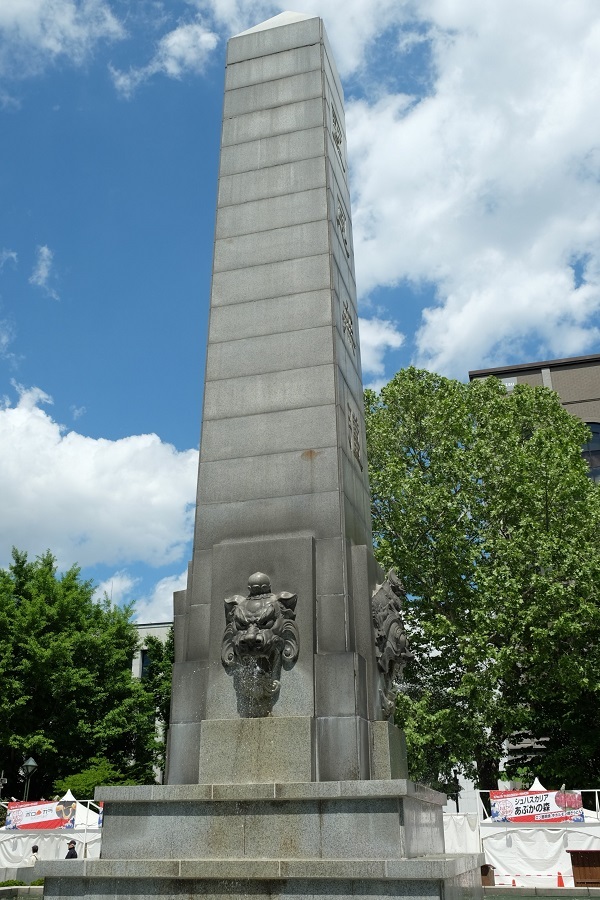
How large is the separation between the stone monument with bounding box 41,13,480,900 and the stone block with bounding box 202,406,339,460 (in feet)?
0.09

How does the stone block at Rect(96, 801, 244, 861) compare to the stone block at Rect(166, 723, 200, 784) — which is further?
A: the stone block at Rect(166, 723, 200, 784)

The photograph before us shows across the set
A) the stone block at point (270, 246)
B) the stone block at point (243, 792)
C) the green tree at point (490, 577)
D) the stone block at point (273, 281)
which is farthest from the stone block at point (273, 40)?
the green tree at point (490, 577)

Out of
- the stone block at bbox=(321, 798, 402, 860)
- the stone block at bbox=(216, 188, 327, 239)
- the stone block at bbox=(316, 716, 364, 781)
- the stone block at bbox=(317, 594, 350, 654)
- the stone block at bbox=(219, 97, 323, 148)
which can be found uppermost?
the stone block at bbox=(219, 97, 323, 148)

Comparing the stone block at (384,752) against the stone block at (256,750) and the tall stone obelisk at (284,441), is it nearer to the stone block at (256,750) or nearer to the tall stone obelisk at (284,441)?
the tall stone obelisk at (284,441)

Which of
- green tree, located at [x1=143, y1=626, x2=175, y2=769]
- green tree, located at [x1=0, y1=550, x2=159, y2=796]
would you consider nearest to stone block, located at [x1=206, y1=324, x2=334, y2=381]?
green tree, located at [x1=0, y1=550, x2=159, y2=796]

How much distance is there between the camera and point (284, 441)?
39.2 feet

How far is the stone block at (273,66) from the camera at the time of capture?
48.0ft

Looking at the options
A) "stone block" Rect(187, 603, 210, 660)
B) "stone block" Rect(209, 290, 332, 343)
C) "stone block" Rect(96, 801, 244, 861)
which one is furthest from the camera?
"stone block" Rect(209, 290, 332, 343)

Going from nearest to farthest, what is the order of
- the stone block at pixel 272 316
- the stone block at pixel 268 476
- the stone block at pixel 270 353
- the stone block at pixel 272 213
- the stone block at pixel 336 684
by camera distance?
the stone block at pixel 336 684 → the stone block at pixel 268 476 → the stone block at pixel 270 353 → the stone block at pixel 272 316 → the stone block at pixel 272 213

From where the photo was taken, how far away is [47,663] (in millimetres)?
35312

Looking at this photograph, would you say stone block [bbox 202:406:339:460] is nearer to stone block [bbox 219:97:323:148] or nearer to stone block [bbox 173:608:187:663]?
stone block [bbox 173:608:187:663]

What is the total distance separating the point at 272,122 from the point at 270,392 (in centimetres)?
546

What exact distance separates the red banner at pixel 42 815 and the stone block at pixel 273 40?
68.7 feet

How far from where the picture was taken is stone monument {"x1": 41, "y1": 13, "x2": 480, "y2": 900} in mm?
8516
